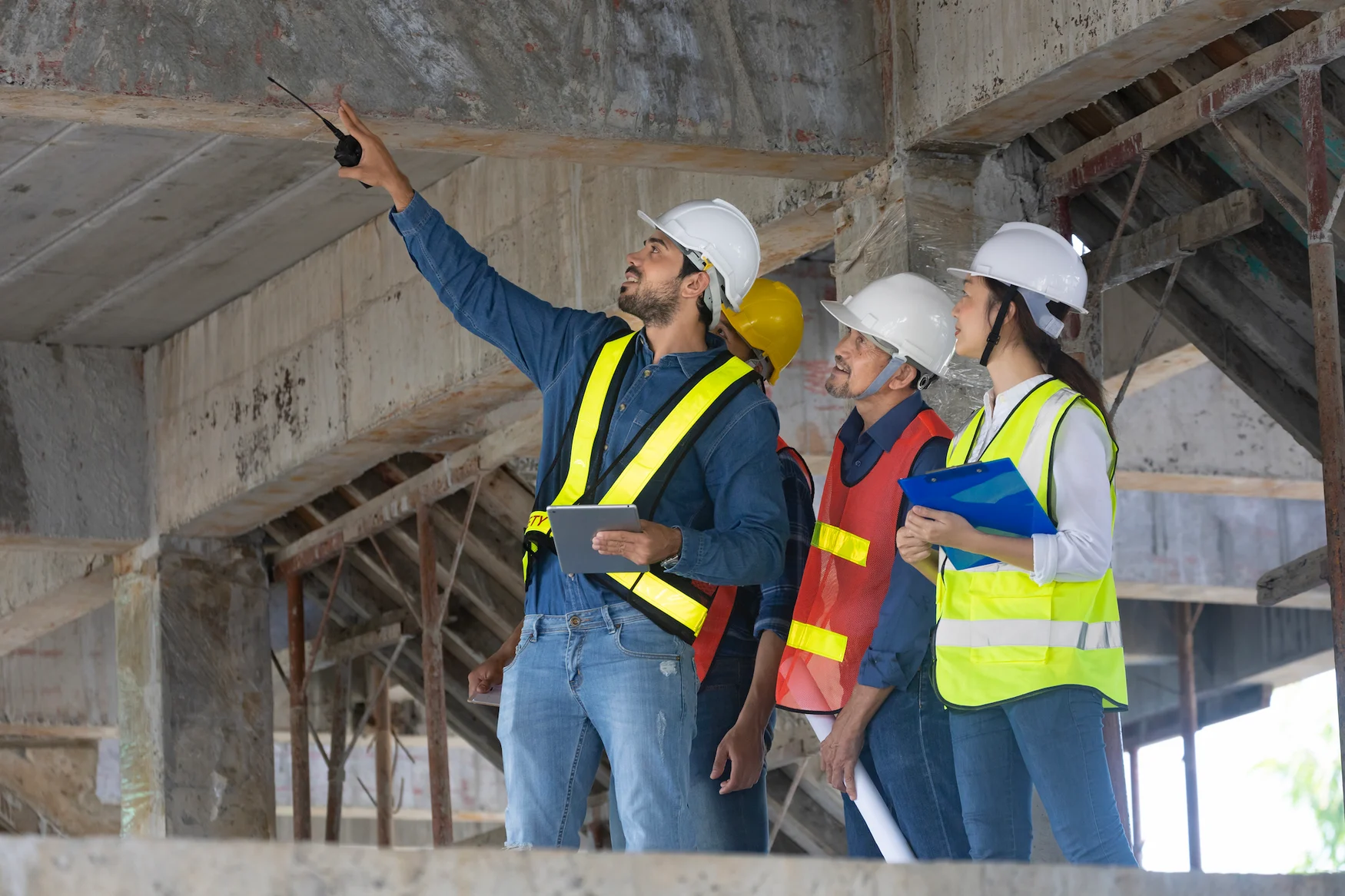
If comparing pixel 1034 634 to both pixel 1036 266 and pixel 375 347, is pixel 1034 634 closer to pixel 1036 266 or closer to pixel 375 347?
pixel 1036 266

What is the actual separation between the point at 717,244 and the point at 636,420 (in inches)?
24.4

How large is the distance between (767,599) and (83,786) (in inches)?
556

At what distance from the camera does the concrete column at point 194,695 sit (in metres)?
11.6

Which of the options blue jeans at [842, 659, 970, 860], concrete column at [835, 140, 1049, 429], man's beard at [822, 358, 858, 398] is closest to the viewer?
blue jeans at [842, 659, 970, 860]

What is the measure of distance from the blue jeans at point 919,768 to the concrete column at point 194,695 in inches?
296

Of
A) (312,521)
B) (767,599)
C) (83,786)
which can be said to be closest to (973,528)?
(767,599)

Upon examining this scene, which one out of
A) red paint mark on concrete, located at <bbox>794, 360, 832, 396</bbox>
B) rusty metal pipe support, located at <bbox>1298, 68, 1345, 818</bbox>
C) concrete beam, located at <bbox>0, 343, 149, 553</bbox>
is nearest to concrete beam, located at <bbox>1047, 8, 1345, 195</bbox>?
rusty metal pipe support, located at <bbox>1298, 68, 1345, 818</bbox>

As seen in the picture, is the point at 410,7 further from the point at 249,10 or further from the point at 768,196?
the point at 768,196

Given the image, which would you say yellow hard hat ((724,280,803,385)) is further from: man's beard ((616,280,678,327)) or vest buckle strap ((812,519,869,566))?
man's beard ((616,280,678,327))

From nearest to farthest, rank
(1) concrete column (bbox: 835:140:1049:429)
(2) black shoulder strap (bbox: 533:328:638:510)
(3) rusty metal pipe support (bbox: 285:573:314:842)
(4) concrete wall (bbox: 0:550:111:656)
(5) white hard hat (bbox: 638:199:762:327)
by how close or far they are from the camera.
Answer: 1. (2) black shoulder strap (bbox: 533:328:638:510)
2. (5) white hard hat (bbox: 638:199:762:327)
3. (1) concrete column (bbox: 835:140:1049:429)
4. (3) rusty metal pipe support (bbox: 285:573:314:842)
5. (4) concrete wall (bbox: 0:550:111:656)

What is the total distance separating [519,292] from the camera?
4910 millimetres

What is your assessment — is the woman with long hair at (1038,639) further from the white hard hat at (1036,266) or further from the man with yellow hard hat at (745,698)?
the man with yellow hard hat at (745,698)

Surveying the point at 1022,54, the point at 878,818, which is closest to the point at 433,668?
the point at 1022,54

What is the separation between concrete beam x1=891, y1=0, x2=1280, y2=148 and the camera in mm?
5875
